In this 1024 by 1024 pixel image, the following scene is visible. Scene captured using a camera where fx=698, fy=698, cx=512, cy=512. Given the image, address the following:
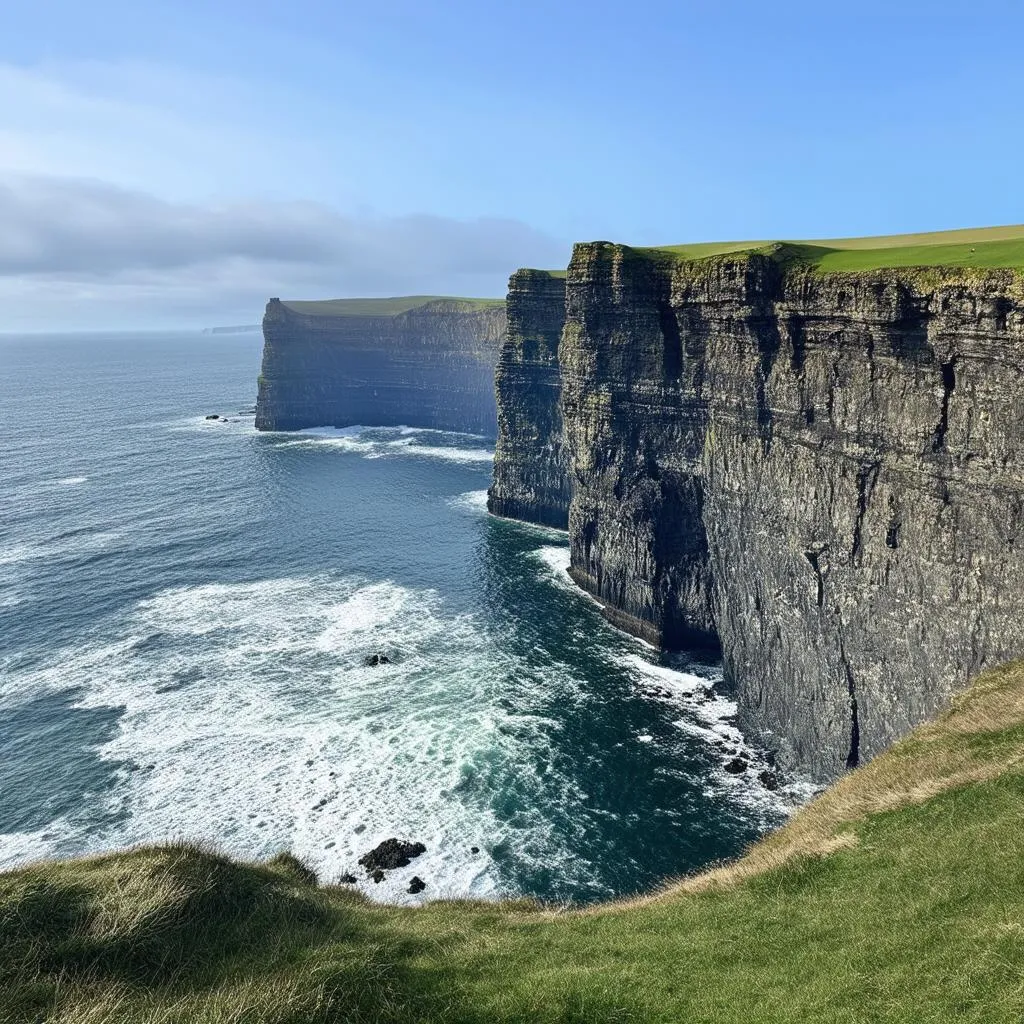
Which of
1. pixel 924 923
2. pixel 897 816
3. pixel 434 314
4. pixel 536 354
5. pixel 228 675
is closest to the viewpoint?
pixel 924 923

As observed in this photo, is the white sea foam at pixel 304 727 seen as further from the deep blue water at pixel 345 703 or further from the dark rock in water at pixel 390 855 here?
the dark rock in water at pixel 390 855

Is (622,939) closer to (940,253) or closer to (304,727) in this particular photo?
(304,727)

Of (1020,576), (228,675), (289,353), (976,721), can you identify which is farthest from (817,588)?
(289,353)

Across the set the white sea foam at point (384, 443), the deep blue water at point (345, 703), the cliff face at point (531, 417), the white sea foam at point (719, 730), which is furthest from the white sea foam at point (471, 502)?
the white sea foam at point (719, 730)

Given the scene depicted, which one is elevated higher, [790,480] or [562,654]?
[790,480]

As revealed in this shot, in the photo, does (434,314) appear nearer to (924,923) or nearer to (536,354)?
(536,354)

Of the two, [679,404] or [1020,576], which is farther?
[679,404]
